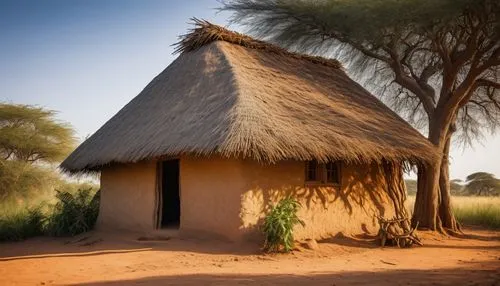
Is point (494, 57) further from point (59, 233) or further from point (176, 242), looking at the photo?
point (59, 233)

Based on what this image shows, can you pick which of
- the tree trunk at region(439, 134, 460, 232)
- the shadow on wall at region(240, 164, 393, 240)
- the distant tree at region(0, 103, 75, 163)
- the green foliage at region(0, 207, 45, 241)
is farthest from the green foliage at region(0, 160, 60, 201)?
the tree trunk at region(439, 134, 460, 232)

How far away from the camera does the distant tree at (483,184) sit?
3146 cm

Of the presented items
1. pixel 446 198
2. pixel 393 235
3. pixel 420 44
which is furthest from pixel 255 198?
pixel 420 44

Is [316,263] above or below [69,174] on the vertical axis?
below

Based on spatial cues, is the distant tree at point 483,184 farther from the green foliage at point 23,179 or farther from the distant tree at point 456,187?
the green foliage at point 23,179

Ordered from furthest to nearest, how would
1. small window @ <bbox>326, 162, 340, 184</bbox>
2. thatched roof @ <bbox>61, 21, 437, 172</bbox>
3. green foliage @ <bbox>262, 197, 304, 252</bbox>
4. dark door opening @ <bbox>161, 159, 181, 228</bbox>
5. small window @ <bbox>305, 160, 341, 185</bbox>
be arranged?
dark door opening @ <bbox>161, 159, 181, 228</bbox> → small window @ <bbox>326, 162, 340, 184</bbox> → small window @ <bbox>305, 160, 341, 185</bbox> → thatched roof @ <bbox>61, 21, 437, 172</bbox> → green foliage @ <bbox>262, 197, 304, 252</bbox>

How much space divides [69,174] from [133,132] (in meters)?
2.68

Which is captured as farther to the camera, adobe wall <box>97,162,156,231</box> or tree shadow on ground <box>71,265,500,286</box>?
adobe wall <box>97,162,156,231</box>

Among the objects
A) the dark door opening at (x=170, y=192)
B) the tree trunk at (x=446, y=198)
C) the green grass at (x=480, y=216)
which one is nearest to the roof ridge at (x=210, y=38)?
the dark door opening at (x=170, y=192)

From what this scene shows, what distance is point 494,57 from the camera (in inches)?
428

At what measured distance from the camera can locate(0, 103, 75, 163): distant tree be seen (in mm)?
18953

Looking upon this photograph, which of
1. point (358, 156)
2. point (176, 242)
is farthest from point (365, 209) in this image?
point (176, 242)

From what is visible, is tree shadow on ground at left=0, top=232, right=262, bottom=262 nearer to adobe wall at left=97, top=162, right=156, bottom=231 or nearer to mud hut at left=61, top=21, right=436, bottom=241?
mud hut at left=61, top=21, right=436, bottom=241

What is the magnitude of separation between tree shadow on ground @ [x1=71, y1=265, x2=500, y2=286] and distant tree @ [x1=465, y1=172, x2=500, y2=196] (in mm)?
29133
